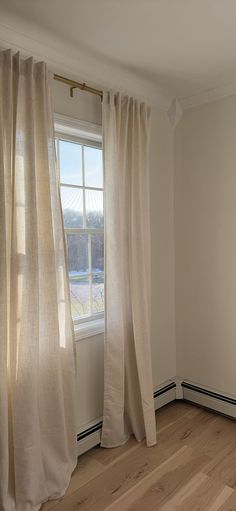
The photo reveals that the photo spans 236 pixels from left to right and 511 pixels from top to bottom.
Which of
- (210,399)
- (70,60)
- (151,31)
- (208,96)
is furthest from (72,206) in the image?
(210,399)

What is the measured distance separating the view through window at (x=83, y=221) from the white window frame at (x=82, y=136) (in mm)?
16

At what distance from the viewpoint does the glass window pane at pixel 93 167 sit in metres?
2.37

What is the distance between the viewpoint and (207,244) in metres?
2.70

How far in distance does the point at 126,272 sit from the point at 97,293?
298mm

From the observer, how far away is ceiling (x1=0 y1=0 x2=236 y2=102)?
1.65 metres

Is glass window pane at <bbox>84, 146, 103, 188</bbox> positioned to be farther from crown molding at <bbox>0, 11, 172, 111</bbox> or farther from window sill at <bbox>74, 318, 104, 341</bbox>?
window sill at <bbox>74, 318, 104, 341</bbox>

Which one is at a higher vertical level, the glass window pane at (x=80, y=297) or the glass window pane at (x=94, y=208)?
the glass window pane at (x=94, y=208)

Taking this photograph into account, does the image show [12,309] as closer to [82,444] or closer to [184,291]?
[82,444]

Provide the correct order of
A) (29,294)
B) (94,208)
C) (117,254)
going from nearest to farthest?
(29,294), (117,254), (94,208)

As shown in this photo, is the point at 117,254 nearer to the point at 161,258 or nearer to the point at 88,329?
the point at 88,329

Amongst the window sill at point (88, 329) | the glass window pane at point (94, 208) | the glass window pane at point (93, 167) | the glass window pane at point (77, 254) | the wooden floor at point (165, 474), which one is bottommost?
the wooden floor at point (165, 474)

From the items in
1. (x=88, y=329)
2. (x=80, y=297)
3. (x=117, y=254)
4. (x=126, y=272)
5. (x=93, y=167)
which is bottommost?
(x=88, y=329)

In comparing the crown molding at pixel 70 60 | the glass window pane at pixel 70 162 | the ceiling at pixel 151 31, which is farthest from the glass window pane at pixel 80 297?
the ceiling at pixel 151 31

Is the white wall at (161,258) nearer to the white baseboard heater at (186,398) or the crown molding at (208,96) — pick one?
the white baseboard heater at (186,398)
